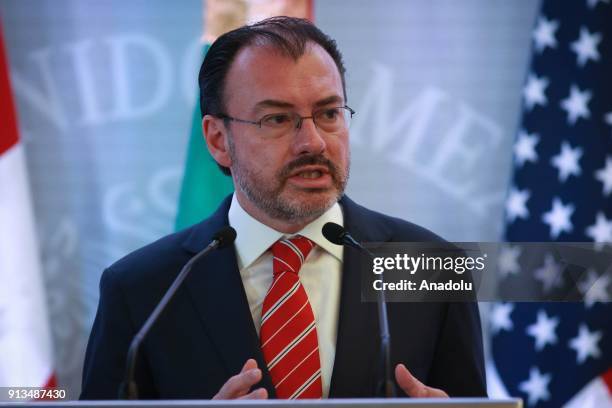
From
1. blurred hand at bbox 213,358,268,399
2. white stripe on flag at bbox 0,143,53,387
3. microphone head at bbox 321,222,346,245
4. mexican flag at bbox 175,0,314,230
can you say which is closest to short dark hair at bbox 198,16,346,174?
microphone head at bbox 321,222,346,245

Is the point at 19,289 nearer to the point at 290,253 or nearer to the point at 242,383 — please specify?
the point at 290,253

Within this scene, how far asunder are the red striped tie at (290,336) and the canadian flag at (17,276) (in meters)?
1.66

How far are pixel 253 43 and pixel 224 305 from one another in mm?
639

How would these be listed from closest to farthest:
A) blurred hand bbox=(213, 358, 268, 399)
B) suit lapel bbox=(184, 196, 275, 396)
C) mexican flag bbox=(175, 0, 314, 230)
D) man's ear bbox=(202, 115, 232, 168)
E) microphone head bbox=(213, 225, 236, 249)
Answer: blurred hand bbox=(213, 358, 268, 399) < microphone head bbox=(213, 225, 236, 249) < suit lapel bbox=(184, 196, 275, 396) < man's ear bbox=(202, 115, 232, 168) < mexican flag bbox=(175, 0, 314, 230)

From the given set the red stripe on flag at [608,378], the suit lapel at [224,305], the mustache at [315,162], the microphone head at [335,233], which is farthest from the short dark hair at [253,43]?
the red stripe on flag at [608,378]

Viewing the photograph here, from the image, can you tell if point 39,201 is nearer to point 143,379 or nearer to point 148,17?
point 148,17

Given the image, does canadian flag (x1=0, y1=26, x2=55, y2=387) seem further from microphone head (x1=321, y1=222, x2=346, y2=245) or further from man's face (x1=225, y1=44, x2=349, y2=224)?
microphone head (x1=321, y1=222, x2=346, y2=245)

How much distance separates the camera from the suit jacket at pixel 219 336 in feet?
5.37

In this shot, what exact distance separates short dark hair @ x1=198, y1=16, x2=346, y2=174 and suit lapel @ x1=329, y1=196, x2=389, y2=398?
495mm

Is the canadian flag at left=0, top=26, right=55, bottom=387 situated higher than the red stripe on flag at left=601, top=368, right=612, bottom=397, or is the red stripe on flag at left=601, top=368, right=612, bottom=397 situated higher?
the canadian flag at left=0, top=26, right=55, bottom=387

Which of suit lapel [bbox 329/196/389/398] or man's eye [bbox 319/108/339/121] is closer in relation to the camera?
suit lapel [bbox 329/196/389/398]

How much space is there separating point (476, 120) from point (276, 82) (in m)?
1.79

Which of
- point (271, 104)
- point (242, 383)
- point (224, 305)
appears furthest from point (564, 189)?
point (242, 383)

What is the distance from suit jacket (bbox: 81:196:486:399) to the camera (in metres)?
1.64
